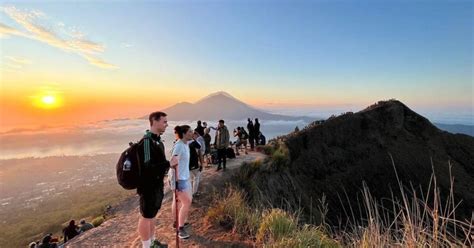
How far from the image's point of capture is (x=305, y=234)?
16.8 feet

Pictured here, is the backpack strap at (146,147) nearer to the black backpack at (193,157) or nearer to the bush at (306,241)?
the bush at (306,241)

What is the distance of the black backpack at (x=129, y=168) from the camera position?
4.39 metres

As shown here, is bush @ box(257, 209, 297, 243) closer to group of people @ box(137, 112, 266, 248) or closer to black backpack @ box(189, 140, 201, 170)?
group of people @ box(137, 112, 266, 248)

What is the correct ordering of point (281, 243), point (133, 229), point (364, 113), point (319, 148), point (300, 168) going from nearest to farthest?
point (281, 243)
point (133, 229)
point (300, 168)
point (319, 148)
point (364, 113)

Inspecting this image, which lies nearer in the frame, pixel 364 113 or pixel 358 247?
pixel 358 247

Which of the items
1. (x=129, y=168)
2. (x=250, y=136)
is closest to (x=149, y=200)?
(x=129, y=168)

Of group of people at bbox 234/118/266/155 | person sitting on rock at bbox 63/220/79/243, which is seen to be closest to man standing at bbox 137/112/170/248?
person sitting on rock at bbox 63/220/79/243

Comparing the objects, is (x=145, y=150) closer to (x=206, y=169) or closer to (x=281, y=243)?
(x=281, y=243)

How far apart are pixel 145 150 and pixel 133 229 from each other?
4.72 metres

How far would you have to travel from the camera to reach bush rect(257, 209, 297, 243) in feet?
18.2

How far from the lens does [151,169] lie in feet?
14.9

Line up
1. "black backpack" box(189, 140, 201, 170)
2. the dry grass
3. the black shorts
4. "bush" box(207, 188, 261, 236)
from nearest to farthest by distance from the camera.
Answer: the dry grass
the black shorts
"bush" box(207, 188, 261, 236)
"black backpack" box(189, 140, 201, 170)

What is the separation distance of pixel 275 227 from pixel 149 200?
2243mm

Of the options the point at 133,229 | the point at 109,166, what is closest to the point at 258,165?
the point at 133,229
